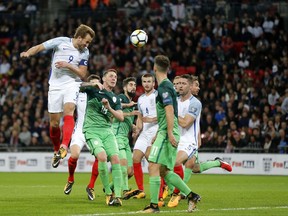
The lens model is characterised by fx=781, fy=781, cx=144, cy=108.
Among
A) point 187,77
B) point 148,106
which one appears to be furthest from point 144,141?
point 187,77

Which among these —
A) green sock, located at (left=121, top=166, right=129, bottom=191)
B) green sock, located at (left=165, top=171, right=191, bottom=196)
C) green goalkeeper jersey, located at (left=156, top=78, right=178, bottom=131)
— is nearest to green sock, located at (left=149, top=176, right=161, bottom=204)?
green sock, located at (left=165, top=171, right=191, bottom=196)

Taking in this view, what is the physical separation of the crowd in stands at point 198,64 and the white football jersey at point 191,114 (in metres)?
11.5

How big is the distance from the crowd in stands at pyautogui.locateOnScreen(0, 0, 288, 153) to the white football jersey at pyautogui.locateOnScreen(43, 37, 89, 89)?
12260mm

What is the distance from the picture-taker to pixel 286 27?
1267 inches

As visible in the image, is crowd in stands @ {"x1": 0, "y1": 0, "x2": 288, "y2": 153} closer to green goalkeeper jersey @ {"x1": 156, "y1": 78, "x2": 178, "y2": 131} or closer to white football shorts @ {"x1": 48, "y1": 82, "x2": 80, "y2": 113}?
white football shorts @ {"x1": 48, "y1": 82, "x2": 80, "y2": 113}

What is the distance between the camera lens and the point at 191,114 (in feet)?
48.3

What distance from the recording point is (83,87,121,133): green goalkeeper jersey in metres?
14.1

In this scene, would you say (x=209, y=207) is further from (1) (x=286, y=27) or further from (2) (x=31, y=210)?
(1) (x=286, y=27)

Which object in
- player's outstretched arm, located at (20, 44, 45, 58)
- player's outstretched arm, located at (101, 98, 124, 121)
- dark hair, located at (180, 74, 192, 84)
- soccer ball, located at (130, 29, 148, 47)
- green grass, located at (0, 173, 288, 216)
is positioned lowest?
green grass, located at (0, 173, 288, 216)

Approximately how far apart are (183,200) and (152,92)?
8.50ft

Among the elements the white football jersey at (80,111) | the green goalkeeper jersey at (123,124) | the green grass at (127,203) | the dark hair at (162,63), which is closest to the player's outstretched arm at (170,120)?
the dark hair at (162,63)

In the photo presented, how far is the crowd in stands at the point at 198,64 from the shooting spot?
27.2 metres

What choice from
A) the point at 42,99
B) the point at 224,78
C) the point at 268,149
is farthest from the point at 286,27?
the point at 42,99

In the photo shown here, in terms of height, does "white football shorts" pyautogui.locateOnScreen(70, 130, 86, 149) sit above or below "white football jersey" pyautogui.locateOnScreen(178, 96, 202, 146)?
below
